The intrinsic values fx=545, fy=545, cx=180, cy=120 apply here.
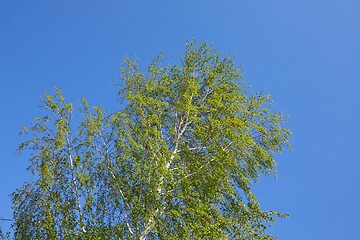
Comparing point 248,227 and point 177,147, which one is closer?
point 248,227

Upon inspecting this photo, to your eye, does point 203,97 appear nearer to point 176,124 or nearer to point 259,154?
point 176,124

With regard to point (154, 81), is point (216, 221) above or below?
below

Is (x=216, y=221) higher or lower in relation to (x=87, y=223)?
lower

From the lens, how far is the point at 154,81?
21.3 m

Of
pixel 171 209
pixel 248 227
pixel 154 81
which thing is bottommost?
pixel 248 227

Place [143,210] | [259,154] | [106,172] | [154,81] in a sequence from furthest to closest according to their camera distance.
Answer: [154,81] < [259,154] < [106,172] < [143,210]

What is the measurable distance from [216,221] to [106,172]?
13.5 ft

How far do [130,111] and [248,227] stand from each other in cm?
621

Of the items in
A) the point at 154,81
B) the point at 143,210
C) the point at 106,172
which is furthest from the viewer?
the point at 154,81

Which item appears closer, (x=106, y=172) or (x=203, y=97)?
(x=106, y=172)

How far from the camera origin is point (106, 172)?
724 inches

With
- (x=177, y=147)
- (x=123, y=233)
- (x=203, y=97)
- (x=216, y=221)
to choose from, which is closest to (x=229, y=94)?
(x=203, y=97)

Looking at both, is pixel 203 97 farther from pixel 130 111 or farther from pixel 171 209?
pixel 171 209

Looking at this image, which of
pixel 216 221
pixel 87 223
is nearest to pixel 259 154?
pixel 216 221
